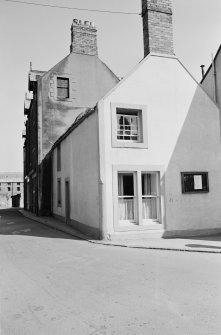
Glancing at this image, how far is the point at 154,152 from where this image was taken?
1207cm

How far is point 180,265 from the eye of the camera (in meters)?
7.38

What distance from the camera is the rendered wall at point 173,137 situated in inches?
463

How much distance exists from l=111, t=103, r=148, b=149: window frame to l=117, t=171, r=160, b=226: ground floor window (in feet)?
3.57

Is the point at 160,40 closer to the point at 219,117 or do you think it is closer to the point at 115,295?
the point at 219,117

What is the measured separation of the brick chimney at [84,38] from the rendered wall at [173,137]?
454 inches

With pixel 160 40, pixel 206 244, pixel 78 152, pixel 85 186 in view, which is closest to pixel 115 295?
pixel 206 244

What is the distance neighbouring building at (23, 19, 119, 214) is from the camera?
2183 centimetres

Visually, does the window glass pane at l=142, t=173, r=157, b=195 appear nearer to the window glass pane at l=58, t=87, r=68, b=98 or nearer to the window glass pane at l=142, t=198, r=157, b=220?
the window glass pane at l=142, t=198, r=157, b=220

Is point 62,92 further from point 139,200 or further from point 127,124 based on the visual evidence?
point 139,200

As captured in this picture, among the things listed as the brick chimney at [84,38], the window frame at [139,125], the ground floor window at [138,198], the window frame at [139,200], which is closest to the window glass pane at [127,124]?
the window frame at [139,125]

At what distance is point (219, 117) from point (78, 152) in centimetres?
645

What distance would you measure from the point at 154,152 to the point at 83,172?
3.40 metres

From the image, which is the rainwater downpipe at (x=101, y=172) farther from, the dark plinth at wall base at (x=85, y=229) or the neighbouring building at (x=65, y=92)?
the neighbouring building at (x=65, y=92)

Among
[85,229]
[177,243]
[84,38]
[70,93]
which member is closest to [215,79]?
[177,243]
